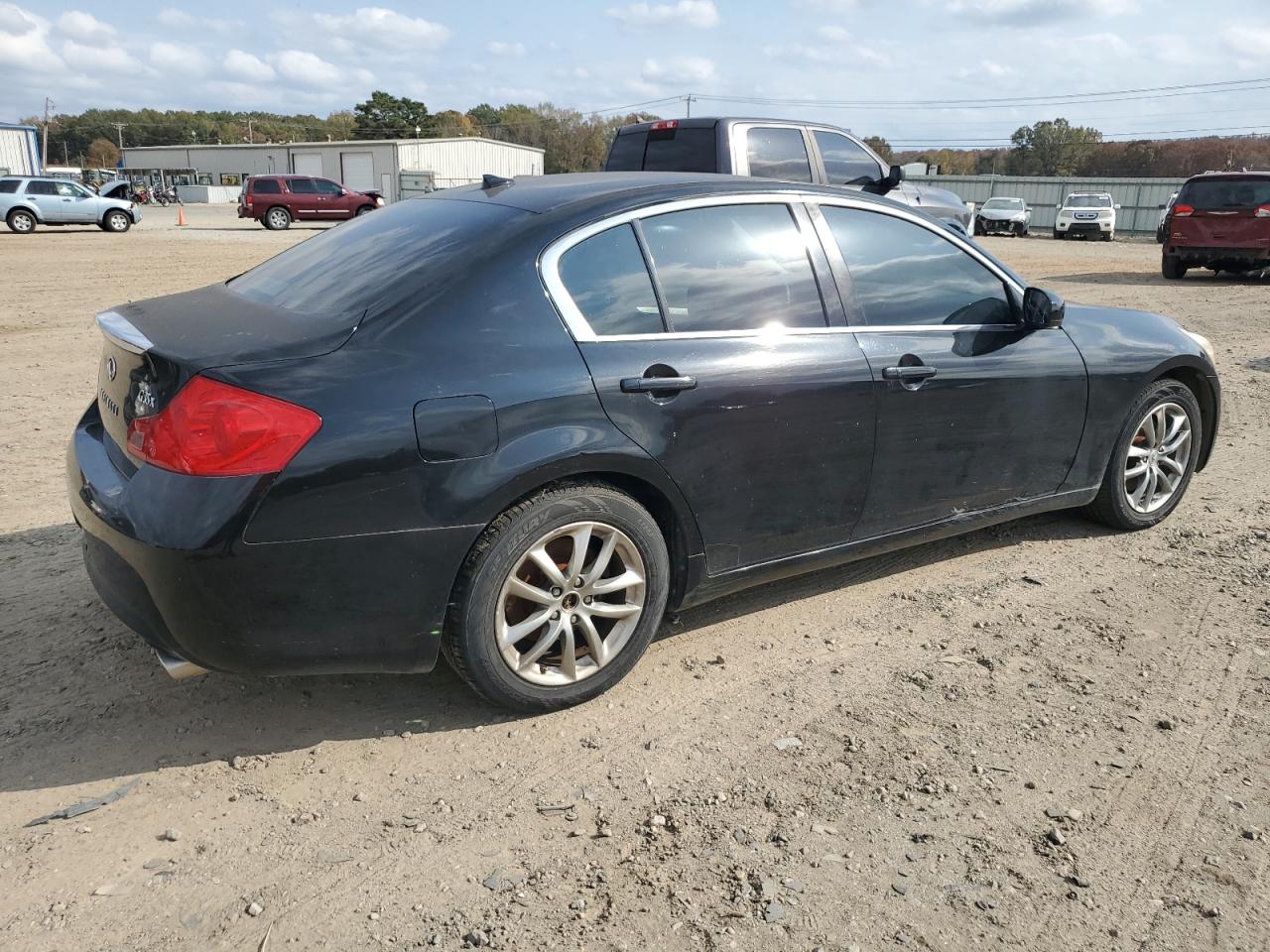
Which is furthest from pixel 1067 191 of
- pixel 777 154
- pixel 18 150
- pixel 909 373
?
pixel 18 150

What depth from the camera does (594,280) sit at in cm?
322

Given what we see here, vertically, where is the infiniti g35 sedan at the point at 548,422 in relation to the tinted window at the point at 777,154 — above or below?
below

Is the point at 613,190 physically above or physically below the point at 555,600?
above

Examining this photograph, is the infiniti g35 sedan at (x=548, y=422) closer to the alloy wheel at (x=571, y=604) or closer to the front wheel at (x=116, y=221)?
the alloy wheel at (x=571, y=604)

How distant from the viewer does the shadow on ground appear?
2.98m

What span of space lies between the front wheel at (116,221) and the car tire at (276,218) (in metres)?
4.13

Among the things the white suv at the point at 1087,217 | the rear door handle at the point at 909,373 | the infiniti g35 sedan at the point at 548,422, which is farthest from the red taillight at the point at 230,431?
the white suv at the point at 1087,217

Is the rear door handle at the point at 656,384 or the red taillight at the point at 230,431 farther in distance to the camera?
the rear door handle at the point at 656,384

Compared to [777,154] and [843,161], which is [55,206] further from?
[843,161]

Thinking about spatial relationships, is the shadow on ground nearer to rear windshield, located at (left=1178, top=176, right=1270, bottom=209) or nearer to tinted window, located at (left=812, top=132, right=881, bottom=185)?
tinted window, located at (left=812, top=132, right=881, bottom=185)

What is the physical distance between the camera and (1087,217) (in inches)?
1303

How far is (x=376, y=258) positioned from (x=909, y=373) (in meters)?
1.95

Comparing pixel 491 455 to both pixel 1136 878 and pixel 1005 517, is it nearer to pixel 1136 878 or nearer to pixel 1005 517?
pixel 1136 878

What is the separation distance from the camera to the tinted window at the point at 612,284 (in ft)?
10.4
